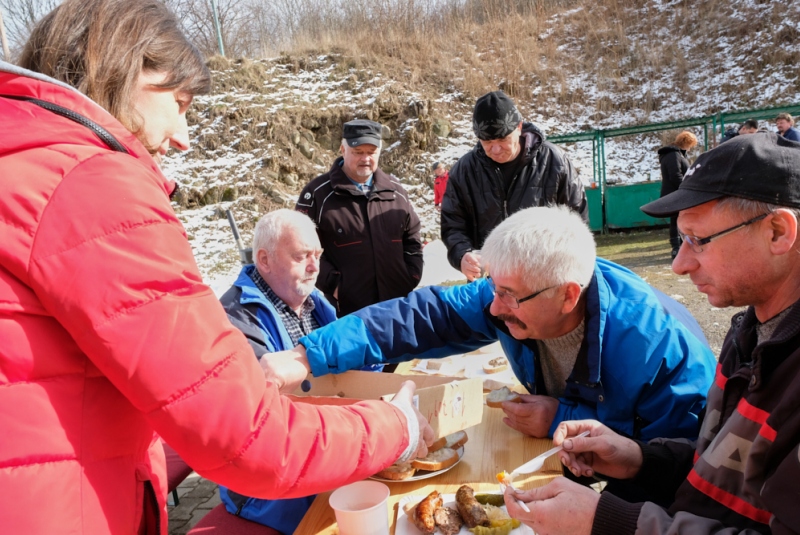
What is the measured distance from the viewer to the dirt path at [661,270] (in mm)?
6281

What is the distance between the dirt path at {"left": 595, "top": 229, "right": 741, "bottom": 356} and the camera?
6.28m

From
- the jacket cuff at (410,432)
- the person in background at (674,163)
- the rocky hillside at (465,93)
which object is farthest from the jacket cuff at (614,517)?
the rocky hillside at (465,93)

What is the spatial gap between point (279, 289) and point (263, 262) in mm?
161

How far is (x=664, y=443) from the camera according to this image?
1887 mm

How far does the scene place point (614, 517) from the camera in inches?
55.4

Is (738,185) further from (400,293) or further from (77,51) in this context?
(400,293)

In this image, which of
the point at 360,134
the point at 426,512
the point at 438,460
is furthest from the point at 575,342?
the point at 360,134

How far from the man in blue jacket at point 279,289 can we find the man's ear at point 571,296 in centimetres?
132

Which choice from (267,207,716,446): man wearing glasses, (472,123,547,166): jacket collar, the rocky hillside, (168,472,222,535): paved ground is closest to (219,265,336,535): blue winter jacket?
(267,207,716,446): man wearing glasses

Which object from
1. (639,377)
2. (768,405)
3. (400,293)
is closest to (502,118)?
(400,293)

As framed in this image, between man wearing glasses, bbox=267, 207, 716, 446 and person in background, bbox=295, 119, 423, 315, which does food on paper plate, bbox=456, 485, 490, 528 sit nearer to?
man wearing glasses, bbox=267, 207, 716, 446

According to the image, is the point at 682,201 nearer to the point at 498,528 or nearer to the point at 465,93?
the point at 498,528

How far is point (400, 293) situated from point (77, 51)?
138 inches

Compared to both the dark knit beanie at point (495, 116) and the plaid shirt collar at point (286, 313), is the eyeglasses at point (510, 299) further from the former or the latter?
the dark knit beanie at point (495, 116)
